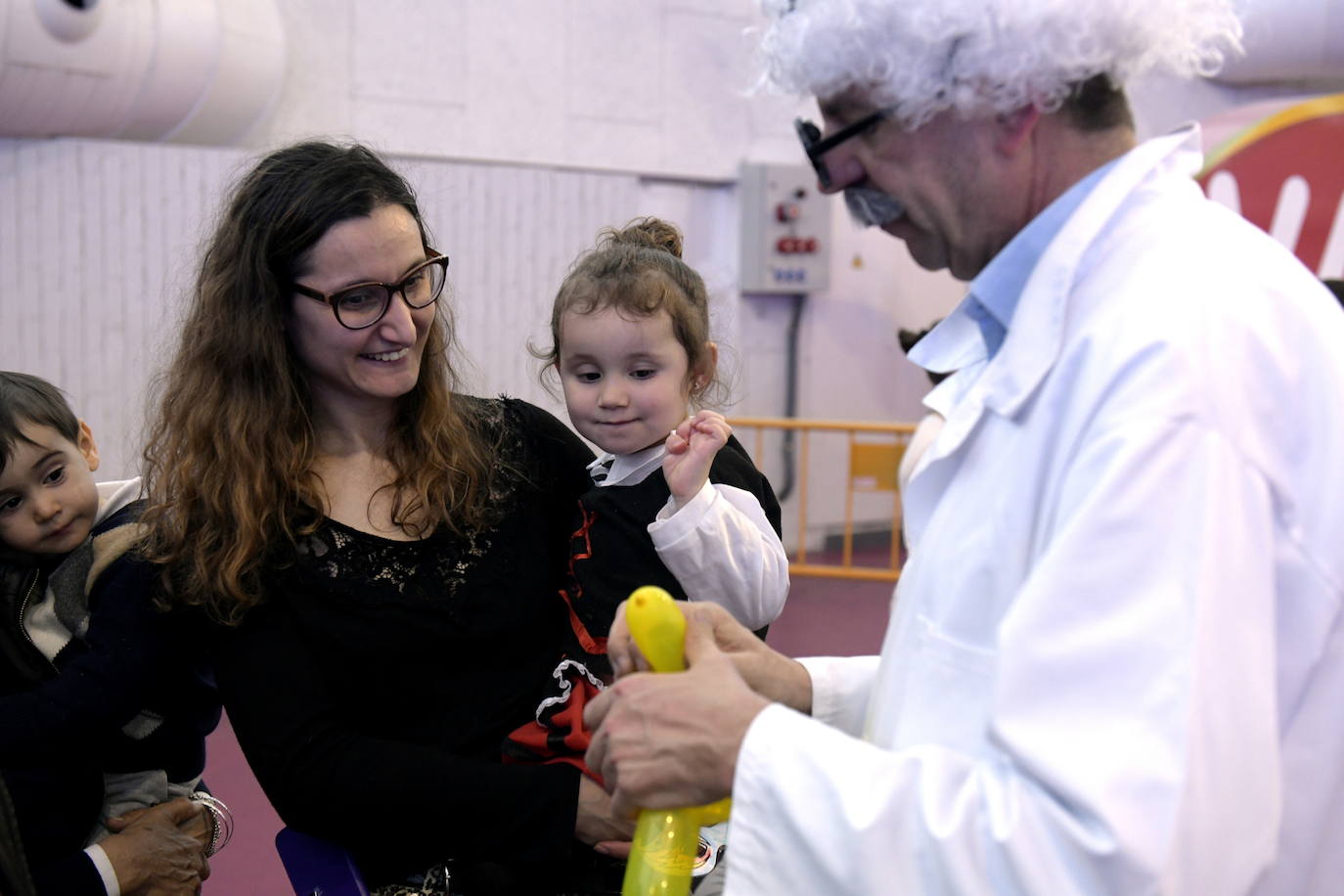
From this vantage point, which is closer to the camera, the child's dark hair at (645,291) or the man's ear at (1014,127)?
the man's ear at (1014,127)

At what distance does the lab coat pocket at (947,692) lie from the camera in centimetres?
109

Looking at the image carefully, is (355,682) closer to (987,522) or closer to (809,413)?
(987,522)

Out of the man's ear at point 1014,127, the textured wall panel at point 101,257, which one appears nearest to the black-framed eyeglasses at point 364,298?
the man's ear at point 1014,127

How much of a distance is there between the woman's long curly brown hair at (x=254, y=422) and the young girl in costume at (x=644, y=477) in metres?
0.24

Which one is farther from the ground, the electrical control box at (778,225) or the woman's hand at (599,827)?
the electrical control box at (778,225)

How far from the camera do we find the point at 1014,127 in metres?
1.12

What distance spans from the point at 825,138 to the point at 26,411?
1.47m

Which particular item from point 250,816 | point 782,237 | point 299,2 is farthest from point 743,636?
point 782,237

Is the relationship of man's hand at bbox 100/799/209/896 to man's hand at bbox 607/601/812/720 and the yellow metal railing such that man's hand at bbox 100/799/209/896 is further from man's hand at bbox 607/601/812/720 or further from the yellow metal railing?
the yellow metal railing

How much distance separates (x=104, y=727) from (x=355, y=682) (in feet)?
1.42

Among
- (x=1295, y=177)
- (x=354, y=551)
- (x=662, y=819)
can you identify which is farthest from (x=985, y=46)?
(x=1295, y=177)

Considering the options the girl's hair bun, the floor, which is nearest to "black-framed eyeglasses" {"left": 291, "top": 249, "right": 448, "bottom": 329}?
the girl's hair bun

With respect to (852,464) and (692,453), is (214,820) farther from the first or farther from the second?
(852,464)

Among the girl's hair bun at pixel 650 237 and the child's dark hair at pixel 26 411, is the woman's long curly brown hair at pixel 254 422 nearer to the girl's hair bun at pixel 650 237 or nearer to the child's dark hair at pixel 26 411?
the child's dark hair at pixel 26 411
